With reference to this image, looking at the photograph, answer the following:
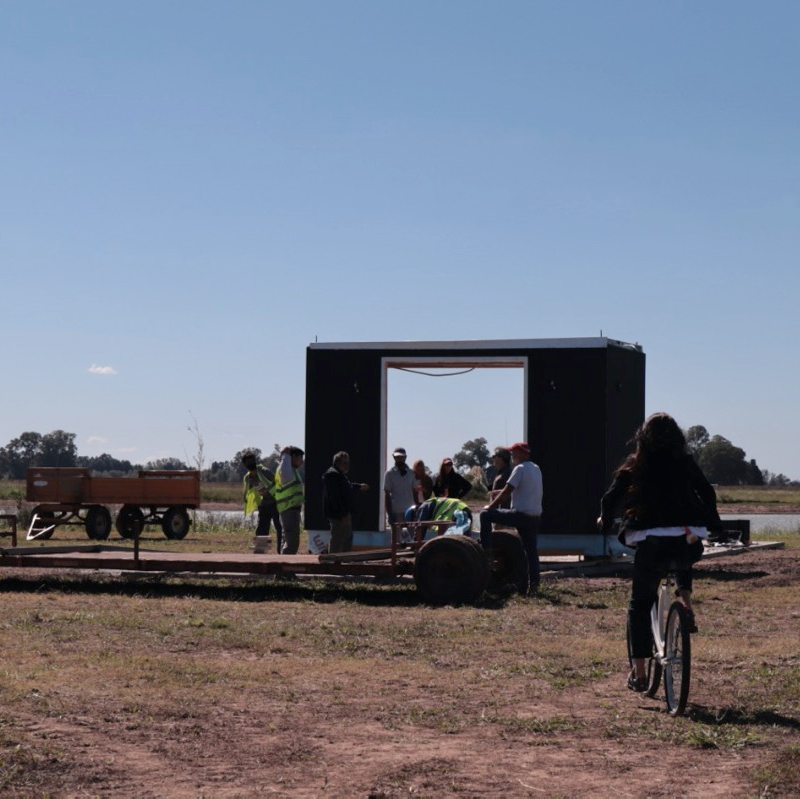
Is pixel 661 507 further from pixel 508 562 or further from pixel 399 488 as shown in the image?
pixel 399 488

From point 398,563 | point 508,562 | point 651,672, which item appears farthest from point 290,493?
point 651,672

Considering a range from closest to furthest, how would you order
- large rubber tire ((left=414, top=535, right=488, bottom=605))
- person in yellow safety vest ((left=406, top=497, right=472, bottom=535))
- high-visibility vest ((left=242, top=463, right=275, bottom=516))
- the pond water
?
large rubber tire ((left=414, top=535, right=488, bottom=605)) < person in yellow safety vest ((left=406, top=497, right=472, bottom=535)) < high-visibility vest ((left=242, top=463, right=275, bottom=516)) < the pond water

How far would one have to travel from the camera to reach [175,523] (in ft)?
91.6

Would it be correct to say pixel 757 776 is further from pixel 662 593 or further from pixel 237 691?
pixel 237 691

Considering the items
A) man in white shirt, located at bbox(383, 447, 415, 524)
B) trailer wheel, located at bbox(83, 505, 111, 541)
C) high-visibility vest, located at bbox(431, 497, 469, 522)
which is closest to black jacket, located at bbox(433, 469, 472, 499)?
man in white shirt, located at bbox(383, 447, 415, 524)

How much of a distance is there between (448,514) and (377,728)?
773 cm

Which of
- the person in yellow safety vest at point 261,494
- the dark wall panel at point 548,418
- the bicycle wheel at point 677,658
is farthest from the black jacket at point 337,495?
the bicycle wheel at point 677,658

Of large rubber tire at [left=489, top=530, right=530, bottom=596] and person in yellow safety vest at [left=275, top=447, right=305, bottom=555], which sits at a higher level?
person in yellow safety vest at [left=275, top=447, right=305, bottom=555]

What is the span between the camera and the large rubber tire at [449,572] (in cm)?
1319

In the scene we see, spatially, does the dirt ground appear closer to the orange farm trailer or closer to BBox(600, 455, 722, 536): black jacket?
BBox(600, 455, 722, 536): black jacket

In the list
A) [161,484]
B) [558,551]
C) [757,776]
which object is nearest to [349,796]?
[757,776]

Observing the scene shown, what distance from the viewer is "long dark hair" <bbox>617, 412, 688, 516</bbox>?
7.79m

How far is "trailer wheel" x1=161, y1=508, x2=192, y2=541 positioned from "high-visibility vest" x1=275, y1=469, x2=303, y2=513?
1033cm

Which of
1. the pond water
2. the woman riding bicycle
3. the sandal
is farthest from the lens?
the pond water
